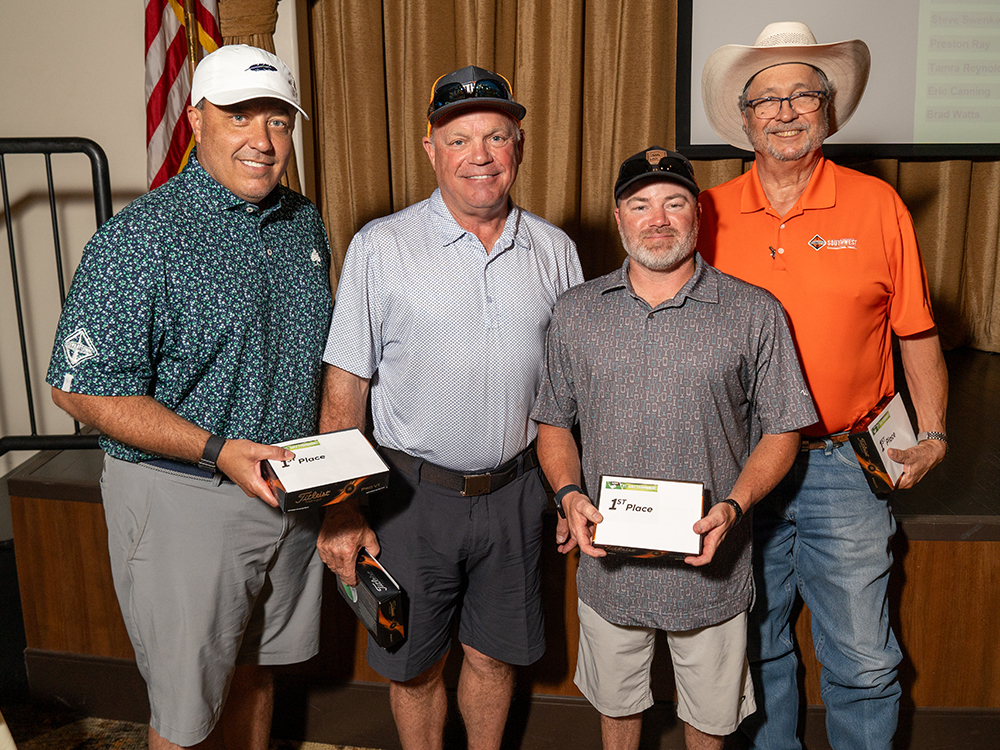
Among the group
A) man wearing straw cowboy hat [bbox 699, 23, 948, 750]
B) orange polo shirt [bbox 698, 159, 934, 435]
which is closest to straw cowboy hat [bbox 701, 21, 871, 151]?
man wearing straw cowboy hat [bbox 699, 23, 948, 750]

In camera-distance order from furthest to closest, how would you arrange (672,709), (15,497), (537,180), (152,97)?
(537,180), (152,97), (15,497), (672,709)

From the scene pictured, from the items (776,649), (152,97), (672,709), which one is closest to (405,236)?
(776,649)

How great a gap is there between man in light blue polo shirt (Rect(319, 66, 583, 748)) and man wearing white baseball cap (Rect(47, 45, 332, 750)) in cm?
12

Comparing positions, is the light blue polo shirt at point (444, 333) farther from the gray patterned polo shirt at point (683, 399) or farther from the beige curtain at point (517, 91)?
the beige curtain at point (517, 91)

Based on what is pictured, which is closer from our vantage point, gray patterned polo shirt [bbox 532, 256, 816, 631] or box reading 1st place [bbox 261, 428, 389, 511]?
box reading 1st place [bbox 261, 428, 389, 511]

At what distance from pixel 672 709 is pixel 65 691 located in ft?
5.78

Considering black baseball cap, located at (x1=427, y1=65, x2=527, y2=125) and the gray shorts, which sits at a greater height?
black baseball cap, located at (x1=427, y1=65, x2=527, y2=125)

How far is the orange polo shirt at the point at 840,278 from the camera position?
1.59m

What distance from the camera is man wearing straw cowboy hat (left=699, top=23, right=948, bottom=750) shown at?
1.59 metres

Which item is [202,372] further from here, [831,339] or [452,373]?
[831,339]

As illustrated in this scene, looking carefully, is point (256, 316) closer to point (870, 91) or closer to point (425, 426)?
point (425, 426)

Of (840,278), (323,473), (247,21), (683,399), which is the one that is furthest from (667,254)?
(247,21)

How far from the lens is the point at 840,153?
12.7 feet

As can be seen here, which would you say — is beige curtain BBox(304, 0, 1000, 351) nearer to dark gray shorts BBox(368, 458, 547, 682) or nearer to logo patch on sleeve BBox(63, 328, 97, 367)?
dark gray shorts BBox(368, 458, 547, 682)
